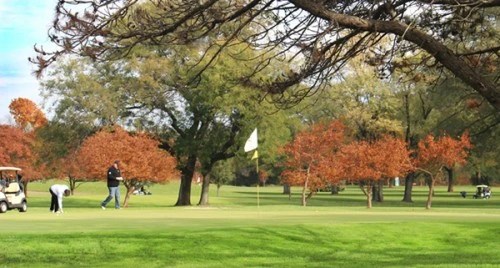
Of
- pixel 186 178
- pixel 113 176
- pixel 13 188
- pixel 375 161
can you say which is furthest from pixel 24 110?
pixel 113 176

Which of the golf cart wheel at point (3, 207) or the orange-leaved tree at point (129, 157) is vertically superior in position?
the orange-leaved tree at point (129, 157)

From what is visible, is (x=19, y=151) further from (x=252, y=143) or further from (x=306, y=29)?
(x=306, y=29)

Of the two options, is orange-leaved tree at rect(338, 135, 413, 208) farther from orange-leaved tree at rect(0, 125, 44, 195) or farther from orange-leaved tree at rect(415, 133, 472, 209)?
orange-leaved tree at rect(0, 125, 44, 195)

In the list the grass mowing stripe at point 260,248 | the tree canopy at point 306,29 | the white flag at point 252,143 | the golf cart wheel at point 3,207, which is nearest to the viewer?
the tree canopy at point 306,29

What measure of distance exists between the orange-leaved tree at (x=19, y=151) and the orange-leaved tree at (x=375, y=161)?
29.1 m

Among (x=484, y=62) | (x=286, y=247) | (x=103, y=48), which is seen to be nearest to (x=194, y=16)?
(x=103, y=48)

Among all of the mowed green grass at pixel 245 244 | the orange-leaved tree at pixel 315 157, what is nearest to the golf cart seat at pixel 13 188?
the mowed green grass at pixel 245 244

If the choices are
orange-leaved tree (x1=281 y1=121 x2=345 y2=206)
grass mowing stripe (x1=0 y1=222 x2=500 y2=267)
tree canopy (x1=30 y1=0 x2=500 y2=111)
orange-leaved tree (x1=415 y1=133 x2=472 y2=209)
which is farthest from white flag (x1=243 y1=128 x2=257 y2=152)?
tree canopy (x1=30 y1=0 x2=500 y2=111)

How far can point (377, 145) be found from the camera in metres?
41.7

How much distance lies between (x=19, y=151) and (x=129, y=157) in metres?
25.7

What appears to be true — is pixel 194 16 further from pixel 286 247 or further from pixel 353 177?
pixel 353 177

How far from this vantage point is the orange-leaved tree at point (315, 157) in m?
43.2

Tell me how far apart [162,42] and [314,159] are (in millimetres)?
33898

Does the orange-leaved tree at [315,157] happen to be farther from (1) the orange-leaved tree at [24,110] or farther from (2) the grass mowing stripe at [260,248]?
(1) the orange-leaved tree at [24,110]
